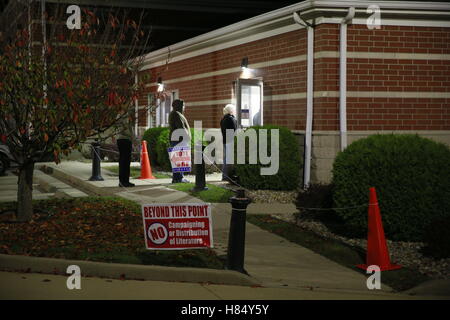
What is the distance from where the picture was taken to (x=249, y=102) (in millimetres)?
17656

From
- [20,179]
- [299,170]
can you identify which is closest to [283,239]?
[20,179]

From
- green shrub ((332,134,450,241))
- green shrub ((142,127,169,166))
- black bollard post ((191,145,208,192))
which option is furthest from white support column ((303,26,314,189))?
green shrub ((142,127,169,166))

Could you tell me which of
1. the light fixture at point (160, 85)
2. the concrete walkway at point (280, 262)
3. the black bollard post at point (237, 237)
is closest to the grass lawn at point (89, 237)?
the black bollard post at point (237, 237)

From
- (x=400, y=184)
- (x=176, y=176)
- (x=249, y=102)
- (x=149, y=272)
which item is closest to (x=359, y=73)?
Answer: (x=249, y=102)

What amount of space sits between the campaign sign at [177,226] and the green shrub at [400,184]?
103 inches

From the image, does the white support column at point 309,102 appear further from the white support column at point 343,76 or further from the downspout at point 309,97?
the white support column at point 343,76

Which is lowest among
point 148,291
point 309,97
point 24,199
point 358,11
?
point 148,291

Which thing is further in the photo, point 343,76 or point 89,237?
point 343,76

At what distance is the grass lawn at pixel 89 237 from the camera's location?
7914mm

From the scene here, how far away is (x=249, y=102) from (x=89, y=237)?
9.42 meters

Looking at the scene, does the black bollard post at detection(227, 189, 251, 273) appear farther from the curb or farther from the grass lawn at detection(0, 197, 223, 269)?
the grass lawn at detection(0, 197, 223, 269)

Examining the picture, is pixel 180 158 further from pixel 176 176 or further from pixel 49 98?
pixel 49 98

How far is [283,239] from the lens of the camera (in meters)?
9.49

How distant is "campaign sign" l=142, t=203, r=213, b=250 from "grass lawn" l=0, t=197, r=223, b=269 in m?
0.23
